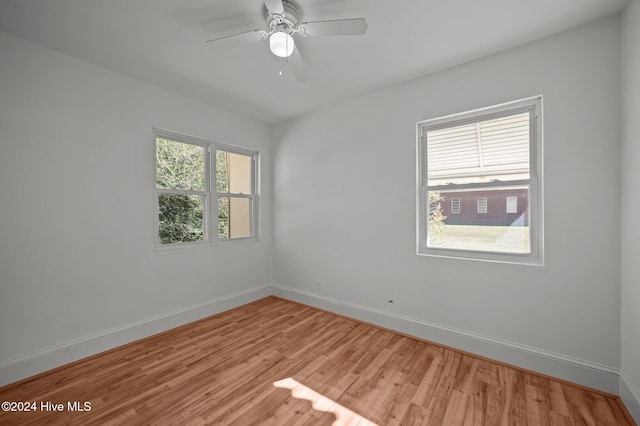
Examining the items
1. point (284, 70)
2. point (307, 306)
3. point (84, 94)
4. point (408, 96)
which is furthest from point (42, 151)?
point (408, 96)

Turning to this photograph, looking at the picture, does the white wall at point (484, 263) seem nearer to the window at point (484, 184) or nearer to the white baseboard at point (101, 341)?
the window at point (484, 184)

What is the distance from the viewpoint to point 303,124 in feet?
12.8

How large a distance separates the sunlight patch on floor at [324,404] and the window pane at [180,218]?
6.94 ft

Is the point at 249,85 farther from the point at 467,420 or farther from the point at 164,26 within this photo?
the point at 467,420

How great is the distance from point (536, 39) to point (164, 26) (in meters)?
3.00

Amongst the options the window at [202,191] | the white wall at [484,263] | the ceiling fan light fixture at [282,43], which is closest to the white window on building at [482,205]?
the white wall at [484,263]

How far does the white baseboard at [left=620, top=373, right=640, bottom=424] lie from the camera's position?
169cm

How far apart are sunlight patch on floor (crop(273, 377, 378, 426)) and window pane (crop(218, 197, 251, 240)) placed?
2218mm

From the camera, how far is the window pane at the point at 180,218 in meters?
3.15

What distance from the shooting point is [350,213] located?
3.40 meters

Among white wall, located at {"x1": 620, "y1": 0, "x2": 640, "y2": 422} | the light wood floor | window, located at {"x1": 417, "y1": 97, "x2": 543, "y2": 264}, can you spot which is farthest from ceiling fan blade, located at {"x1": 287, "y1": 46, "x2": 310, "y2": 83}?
the light wood floor

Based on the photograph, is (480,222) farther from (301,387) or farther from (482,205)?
(301,387)

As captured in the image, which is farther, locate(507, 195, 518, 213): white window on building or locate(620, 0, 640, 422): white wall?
locate(507, 195, 518, 213): white window on building

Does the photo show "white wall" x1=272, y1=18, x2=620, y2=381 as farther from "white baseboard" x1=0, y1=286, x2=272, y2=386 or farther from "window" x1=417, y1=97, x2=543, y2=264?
"white baseboard" x1=0, y1=286, x2=272, y2=386
